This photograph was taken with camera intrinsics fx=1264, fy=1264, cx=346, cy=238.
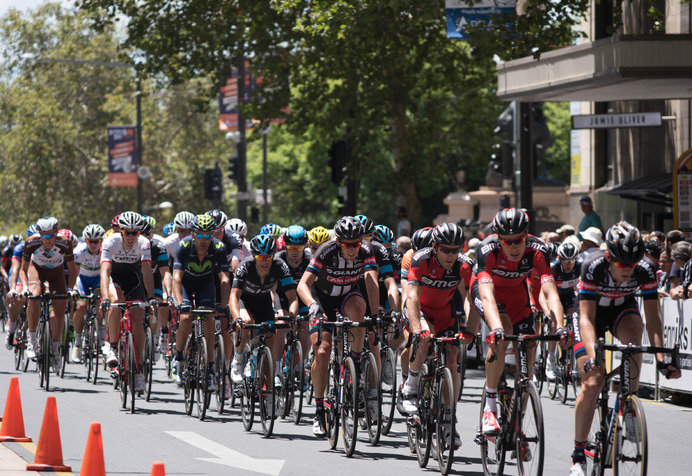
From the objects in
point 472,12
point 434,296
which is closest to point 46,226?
point 434,296

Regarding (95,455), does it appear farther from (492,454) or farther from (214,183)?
(214,183)

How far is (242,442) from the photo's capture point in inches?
433

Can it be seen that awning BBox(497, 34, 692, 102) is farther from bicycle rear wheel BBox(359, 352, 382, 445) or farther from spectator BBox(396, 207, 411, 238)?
bicycle rear wheel BBox(359, 352, 382, 445)

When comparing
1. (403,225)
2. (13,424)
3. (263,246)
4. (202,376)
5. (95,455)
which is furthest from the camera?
(403,225)

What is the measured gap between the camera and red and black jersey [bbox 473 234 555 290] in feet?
30.3

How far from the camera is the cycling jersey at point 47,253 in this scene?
16.2m

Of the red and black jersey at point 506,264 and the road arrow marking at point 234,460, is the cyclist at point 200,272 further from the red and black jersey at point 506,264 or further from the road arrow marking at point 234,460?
the red and black jersey at point 506,264

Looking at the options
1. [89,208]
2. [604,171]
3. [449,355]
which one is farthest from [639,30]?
[89,208]

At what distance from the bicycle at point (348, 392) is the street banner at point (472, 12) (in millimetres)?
11722

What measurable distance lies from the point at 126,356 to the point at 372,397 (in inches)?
145

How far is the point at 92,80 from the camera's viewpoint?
5869cm

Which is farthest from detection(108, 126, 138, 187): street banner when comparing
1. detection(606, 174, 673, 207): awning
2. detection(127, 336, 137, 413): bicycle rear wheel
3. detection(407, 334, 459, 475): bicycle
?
detection(407, 334, 459, 475): bicycle

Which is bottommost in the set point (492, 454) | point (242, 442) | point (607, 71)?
point (242, 442)

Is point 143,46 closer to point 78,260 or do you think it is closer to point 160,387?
point 78,260
